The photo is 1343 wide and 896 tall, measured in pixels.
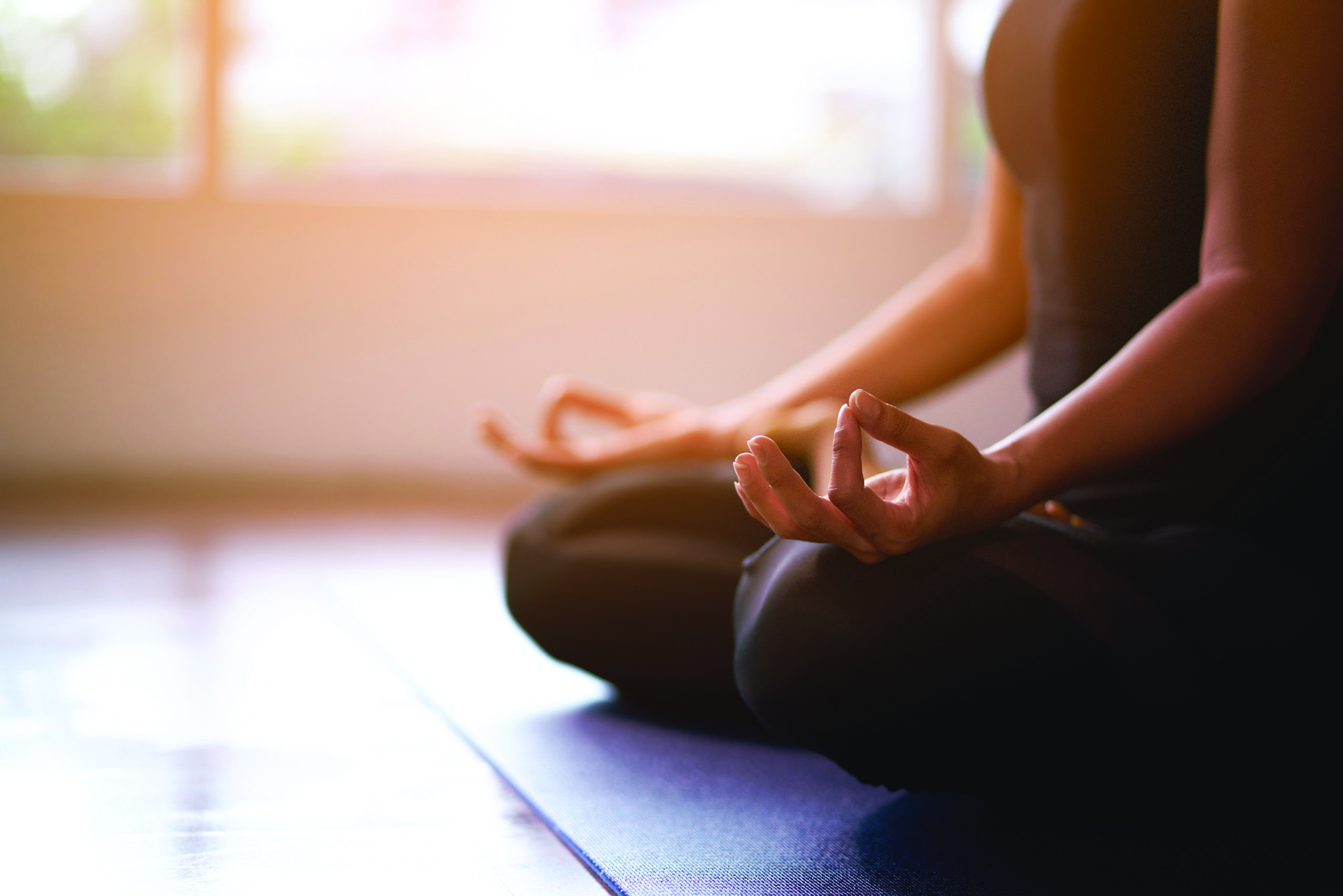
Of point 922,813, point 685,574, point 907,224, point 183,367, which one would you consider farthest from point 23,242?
point 922,813

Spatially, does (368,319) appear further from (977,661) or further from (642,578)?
(977,661)

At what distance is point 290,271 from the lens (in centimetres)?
333

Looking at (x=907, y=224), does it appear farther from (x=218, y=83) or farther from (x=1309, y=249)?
(x=1309, y=249)

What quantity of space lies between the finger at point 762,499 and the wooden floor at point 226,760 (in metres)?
0.28

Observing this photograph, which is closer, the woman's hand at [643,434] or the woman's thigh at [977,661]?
the woman's thigh at [977,661]

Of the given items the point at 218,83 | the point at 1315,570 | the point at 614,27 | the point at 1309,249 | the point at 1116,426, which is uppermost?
the point at 614,27

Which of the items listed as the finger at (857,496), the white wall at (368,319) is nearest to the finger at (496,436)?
the finger at (857,496)

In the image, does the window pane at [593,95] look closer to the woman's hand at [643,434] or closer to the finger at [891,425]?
the woman's hand at [643,434]

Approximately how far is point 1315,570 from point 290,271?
9.98 feet

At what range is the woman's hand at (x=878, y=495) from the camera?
1.86 ft

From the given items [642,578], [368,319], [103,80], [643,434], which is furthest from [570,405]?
[103,80]

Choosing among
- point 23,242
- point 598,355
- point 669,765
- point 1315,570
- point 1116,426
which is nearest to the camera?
point 1116,426

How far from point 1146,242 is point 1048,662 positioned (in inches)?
13.8

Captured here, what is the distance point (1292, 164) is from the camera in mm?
732
